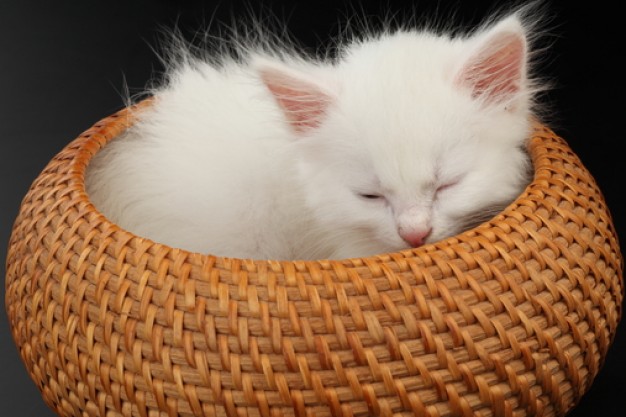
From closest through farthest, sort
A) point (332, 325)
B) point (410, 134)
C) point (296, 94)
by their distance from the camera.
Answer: point (332, 325) < point (410, 134) < point (296, 94)

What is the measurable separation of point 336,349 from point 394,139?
1.29ft

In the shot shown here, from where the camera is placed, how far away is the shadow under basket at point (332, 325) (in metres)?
1.42

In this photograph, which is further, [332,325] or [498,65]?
[498,65]

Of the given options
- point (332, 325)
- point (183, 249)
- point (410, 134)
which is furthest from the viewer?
point (183, 249)

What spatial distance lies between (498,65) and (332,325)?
603mm

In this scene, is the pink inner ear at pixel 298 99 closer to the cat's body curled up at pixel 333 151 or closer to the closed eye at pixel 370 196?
the cat's body curled up at pixel 333 151

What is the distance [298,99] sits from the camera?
1698 millimetres

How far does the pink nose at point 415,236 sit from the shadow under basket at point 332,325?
0.28 ft

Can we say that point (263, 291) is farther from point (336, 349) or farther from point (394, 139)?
point (394, 139)

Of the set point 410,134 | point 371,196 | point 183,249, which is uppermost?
point 410,134

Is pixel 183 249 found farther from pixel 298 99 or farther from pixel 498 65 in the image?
pixel 498 65

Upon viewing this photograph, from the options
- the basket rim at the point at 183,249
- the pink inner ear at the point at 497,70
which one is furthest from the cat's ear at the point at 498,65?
the basket rim at the point at 183,249

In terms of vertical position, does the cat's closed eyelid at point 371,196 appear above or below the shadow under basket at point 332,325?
above

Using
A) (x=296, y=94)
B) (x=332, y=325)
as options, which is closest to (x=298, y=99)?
(x=296, y=94)
